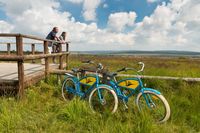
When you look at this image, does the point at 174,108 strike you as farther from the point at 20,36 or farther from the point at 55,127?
the point at 20,36

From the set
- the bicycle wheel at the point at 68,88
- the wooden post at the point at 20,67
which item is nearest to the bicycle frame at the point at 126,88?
the bicycle wheel at the point at 68,88

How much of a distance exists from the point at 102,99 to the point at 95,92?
0.78ft

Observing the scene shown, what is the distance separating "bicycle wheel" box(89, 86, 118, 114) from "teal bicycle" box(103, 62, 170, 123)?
222mm

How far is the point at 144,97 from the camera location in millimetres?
4039

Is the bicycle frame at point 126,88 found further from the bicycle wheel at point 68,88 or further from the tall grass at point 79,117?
the bicycle wheel at point 68,88

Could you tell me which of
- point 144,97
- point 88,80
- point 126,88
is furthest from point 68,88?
point 144,97

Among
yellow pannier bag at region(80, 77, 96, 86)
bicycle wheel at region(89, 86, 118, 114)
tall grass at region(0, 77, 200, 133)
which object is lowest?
tall grass at region(0, 77, 200, 133)

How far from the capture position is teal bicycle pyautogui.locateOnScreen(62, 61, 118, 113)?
13.9 ft

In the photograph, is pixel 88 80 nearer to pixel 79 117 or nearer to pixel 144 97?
pixel 79 117

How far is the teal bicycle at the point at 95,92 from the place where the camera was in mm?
4228

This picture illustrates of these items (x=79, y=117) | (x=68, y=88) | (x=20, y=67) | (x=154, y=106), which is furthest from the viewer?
(x=68, y=88)

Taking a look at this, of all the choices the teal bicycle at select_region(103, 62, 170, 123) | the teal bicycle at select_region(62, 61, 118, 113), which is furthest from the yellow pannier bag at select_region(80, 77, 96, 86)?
the teal bicycle at select_region(103, 62, 170, 123)

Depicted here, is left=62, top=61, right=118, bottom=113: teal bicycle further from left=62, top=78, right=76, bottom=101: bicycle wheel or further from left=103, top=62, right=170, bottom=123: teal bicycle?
left=103, top=62, right=170, bottom=123: teal bicycle

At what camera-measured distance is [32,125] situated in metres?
3.64
